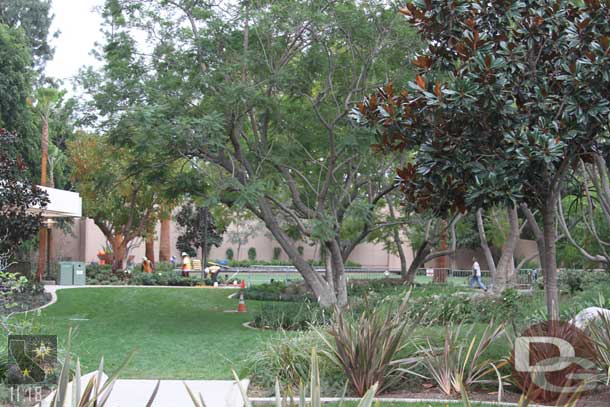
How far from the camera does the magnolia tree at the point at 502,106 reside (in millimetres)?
8984

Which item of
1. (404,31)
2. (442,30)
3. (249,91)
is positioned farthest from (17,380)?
(404,31)

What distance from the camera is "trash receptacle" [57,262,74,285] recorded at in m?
29.9

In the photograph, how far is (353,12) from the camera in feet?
55.8

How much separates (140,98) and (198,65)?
1.66 m

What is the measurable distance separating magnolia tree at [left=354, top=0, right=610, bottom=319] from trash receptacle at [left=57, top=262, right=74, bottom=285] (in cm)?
2263

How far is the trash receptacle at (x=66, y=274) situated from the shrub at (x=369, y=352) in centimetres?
2338

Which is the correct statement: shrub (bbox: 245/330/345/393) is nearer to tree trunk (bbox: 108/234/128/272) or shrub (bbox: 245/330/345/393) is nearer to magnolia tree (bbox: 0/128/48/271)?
magnolia tree (bbox: 0/128/48/271)

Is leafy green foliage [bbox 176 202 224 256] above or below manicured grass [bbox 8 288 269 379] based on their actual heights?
above

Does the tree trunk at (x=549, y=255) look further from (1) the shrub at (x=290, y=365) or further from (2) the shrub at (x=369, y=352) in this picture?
(1) the shrub at (x=290, y=365)

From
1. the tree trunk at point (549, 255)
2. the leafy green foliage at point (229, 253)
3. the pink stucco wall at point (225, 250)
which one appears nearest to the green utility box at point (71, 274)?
the pink stucco wall at point (225, 250)

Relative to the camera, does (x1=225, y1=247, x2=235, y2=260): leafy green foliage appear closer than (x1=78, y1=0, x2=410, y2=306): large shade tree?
No

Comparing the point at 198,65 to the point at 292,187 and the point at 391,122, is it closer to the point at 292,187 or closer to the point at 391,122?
the point at 292,187

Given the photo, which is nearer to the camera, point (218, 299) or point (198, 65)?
point (198, 65)

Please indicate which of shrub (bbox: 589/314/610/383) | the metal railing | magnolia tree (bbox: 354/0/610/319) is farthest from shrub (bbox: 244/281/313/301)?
shrub (bbox: 589/314/610/383)
